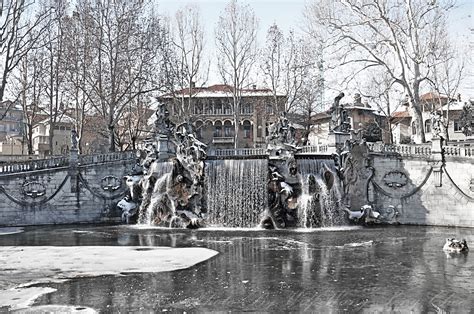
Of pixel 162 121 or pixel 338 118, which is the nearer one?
pixel 338 118

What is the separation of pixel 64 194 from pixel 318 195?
14.4 m

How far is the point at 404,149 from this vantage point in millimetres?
26844

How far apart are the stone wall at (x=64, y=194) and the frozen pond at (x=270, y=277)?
319 inches

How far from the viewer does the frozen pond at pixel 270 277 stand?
9.25m

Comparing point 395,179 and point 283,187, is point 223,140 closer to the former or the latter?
point 395,179

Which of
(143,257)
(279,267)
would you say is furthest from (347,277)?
(143,257)

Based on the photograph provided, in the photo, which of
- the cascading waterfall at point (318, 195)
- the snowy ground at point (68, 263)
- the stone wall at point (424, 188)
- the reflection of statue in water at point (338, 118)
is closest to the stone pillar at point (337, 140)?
the reflection of statue in water at point (338, 118)

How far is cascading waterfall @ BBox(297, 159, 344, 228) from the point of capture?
944 inches

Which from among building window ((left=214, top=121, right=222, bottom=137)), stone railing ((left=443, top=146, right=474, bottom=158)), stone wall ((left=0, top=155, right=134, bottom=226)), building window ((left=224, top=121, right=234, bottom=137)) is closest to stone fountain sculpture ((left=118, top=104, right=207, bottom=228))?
stone wall ((left=0, top=155, right=134, bottom=226))

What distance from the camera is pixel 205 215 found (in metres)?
24.5

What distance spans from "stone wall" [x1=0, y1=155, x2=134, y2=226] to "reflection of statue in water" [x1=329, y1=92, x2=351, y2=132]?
39.6 feet

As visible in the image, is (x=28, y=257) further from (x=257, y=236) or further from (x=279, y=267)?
(x=257, y=236)

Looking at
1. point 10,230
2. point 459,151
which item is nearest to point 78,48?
point 10,230

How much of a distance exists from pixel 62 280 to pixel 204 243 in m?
7.15
